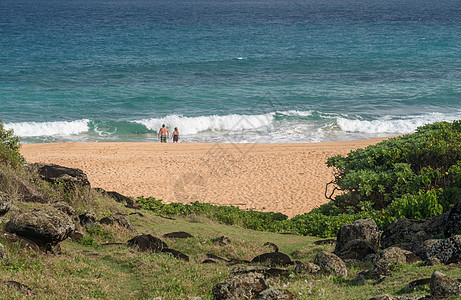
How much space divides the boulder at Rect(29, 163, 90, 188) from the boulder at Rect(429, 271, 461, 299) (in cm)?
784

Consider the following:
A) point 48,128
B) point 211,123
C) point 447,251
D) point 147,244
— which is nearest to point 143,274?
point 147,244

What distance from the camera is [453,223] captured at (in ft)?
22.1

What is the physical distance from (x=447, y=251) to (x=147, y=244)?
4485 millimetres

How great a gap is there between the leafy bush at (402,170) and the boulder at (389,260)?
10.9 ft

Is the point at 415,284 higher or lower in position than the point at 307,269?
higher

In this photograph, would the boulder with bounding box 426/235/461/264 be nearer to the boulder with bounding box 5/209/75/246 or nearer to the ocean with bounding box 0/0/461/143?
the boulder with bounding box 5/209/75/246

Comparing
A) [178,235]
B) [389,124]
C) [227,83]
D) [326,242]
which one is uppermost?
[227,83]

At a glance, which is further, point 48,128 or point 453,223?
point 48,128

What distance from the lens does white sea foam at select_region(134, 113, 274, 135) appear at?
97.6 feet

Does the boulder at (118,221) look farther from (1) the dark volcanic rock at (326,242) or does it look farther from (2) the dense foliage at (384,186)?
(1) the dark volcanic rock at (326,242)

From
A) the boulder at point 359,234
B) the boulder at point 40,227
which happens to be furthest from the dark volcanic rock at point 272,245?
the boulder at point 40,227

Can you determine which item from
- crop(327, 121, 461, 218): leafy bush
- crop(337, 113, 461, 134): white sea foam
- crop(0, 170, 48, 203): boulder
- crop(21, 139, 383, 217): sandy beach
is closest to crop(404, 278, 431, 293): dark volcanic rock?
crop(327, 121, 461, 218): leafy bush

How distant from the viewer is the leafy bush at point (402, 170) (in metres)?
10.1

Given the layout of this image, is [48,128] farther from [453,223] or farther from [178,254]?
[453,223]
